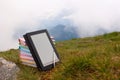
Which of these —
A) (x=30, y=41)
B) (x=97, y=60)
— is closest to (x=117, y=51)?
(x=97, y=60)

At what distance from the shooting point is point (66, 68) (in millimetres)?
11820

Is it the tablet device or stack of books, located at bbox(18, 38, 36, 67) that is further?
stack of books, located at bbox(18, 38, 36, 67)

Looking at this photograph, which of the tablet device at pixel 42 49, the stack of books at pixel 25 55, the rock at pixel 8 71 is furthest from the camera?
the stack of books at pixel 25 55

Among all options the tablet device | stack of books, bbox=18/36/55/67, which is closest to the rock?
the tablet device

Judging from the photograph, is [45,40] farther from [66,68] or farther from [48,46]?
[66,68]

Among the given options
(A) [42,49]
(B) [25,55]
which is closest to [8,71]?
(A) [42,49]

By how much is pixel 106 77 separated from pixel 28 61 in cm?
343

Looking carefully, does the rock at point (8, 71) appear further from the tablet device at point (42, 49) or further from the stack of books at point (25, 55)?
the stack of books at point (25, 55)

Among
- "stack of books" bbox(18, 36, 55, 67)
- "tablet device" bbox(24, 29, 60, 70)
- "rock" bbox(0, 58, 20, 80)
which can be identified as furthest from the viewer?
"stack of books" bbox(18, 36, 55, 67)

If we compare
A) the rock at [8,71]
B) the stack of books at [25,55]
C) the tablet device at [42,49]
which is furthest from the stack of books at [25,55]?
the rock at [8,71]

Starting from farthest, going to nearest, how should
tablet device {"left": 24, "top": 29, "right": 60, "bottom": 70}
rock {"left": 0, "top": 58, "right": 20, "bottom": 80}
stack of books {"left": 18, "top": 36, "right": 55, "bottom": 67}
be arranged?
stack of books {"left": 18, "top": 36, "right": 55, "bottom": 67} → tablet device {"left": 24, "top": 29, "right": 60, "bottom": 70} → rock {"left": 0, "top": 58, "right": 20, "bottom": 80}

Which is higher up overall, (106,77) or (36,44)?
(36,44)

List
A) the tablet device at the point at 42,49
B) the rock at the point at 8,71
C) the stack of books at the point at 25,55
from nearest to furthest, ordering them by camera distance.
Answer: the rock at the point at 8,71, the tablet device at the point at 42,49, the stack of books at the point at 25,55

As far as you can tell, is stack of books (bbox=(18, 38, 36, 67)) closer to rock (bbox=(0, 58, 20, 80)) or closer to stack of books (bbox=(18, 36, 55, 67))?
stack of books (bbox=(18, 36, 55, 67))
